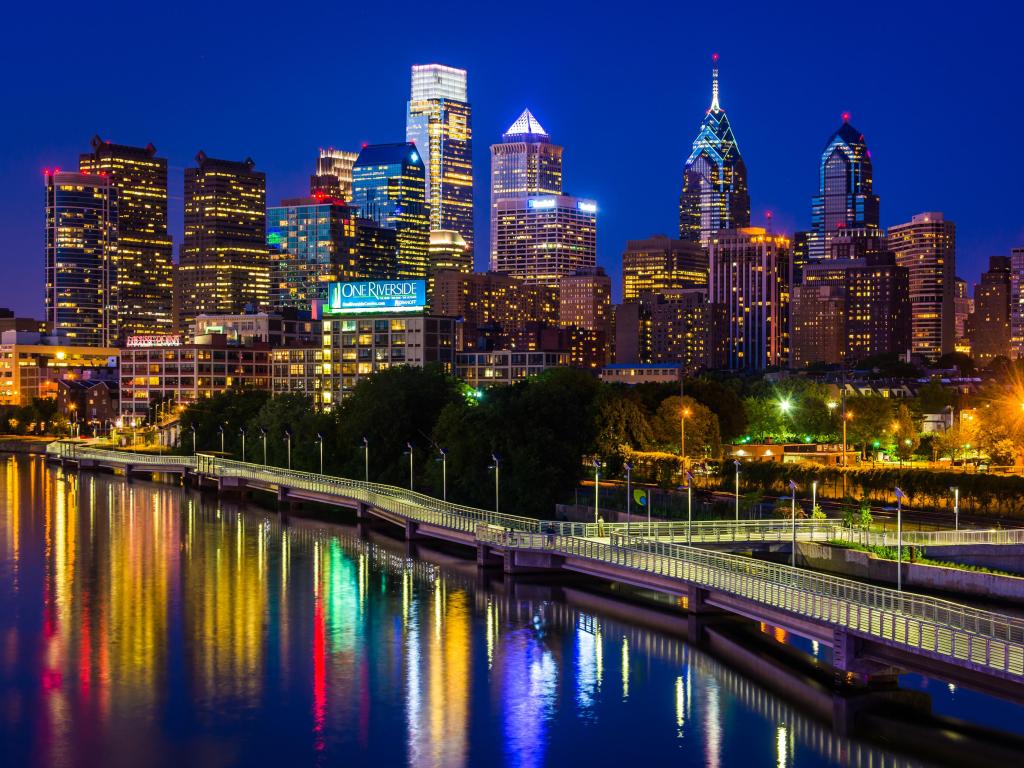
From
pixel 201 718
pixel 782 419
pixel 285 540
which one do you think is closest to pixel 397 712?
pixel 201 718

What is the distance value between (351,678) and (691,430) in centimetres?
6900

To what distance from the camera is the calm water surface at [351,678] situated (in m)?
45.2

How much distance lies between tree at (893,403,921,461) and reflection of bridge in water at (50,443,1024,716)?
50498mm

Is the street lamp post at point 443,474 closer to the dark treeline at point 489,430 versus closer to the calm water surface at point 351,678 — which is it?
the dark treeline at point 489,430

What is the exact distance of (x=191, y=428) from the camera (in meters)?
167

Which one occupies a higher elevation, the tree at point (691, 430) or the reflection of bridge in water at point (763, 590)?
the tree at point (691, 430)

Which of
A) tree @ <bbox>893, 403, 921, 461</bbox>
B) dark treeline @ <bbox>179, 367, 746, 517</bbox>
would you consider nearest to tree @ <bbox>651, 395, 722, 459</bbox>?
dark treeline @ <bbox>179, 367, 746, 517</bbox>

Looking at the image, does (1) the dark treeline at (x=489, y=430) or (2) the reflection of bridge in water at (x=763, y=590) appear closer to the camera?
(2) the reflection of bridge in water at (x=763, y=590)

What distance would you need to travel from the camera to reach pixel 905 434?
129 meters

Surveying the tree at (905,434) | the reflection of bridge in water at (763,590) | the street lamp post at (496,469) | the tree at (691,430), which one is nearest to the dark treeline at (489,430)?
the tree at (691,430)

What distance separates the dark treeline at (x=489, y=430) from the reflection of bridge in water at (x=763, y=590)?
19.3ft

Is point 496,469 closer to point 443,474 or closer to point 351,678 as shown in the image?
point 443,474

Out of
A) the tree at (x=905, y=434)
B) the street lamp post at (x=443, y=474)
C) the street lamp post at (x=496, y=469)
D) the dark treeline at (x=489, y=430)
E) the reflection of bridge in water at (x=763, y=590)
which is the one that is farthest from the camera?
the tree at (x=905, y=434)

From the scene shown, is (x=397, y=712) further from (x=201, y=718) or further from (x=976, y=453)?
(x=976, y=453)
